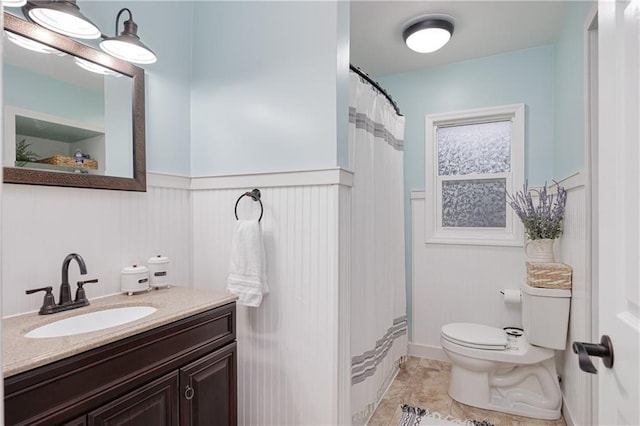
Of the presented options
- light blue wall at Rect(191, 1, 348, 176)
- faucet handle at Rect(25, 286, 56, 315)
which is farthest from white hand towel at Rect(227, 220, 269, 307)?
faucet handle at Rect(25, 286, 56, 315)

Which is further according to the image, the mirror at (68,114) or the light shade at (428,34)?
the light shade at (428,34)

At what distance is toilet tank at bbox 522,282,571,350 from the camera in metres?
2.06

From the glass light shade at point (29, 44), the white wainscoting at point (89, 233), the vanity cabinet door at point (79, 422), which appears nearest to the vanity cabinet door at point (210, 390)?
the vanity cabinet door at point (79, 422)

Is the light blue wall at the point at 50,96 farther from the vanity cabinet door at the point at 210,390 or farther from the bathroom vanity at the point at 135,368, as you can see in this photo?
the vanity cabinet door at the point at 210,390

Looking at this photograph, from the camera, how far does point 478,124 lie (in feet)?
9.57

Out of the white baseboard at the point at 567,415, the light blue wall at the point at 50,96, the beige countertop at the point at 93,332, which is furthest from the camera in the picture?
the white baseboard at the point at 567,415

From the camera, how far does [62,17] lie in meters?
1.34

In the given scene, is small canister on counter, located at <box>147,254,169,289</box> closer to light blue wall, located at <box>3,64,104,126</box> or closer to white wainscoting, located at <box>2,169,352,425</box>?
white wainscoting, located at <box>2,169,352,425</box>

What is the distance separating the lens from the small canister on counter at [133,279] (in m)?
1.61

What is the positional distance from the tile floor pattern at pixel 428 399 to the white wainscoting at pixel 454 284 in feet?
0.84

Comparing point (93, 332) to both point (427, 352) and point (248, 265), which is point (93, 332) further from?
point (427, 352)

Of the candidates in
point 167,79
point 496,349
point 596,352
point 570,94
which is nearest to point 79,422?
point 596,352

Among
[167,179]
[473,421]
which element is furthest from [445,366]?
[167,179]

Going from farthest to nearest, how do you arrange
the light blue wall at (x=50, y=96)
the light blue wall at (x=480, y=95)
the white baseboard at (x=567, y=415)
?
1. the light blue wall at (x=480, y=95)
2. the white baseboard at (x=567, y=415)
3. the light blue wall at (x=50, y=96)
